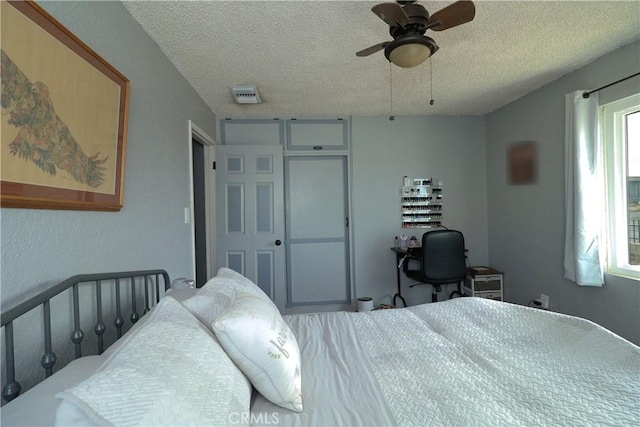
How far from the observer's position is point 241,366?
882 mm

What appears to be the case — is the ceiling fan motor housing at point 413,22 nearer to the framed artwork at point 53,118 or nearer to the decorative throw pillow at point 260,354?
the framed artwork at point 53,118

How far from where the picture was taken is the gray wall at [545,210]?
85.4 inches

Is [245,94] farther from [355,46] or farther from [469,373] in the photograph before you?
[469,373]

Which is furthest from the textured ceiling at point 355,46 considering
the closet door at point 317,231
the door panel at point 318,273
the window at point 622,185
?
the door panel at point 318,273

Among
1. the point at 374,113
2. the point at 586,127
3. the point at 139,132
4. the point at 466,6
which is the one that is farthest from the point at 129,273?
the point at 586,127

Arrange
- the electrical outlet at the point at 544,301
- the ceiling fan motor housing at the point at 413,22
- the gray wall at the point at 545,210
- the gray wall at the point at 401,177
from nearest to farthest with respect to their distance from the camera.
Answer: the ceiling fan motor housing at the point at 413,22
the gray wall at the point at 545,210
the electrical outlet at the point at 544,301
the gray wall at the point at 401,177

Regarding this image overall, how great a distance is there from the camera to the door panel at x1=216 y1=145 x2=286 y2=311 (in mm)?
3451

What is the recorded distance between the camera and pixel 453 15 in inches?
57.9

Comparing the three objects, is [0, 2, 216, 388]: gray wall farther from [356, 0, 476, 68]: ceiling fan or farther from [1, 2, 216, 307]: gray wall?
[356, 0, 476, 68]: ceiling fan

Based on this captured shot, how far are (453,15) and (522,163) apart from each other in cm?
233

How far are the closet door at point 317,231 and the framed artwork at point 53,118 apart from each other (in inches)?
93.9

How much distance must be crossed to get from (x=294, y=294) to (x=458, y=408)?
2878mm

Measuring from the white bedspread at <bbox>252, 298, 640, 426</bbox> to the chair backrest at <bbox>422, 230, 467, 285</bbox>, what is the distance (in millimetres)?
1364

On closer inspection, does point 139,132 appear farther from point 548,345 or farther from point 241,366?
point 548,345
